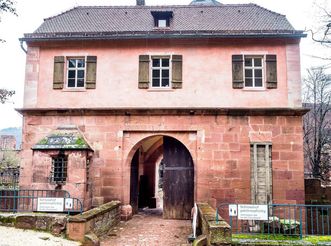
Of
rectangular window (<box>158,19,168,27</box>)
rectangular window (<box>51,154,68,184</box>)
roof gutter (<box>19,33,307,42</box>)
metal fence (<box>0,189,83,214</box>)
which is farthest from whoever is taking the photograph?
rectangular window (<box>158,19,168,27</box>)

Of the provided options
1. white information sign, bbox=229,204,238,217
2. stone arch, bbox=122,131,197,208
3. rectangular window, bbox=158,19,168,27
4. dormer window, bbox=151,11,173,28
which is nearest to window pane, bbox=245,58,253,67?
stone arch, bbox=122,131,197,208

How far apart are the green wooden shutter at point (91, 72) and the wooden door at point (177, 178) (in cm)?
368

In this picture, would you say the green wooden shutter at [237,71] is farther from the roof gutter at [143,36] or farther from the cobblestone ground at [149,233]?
the cobblestone ground at [149,233]

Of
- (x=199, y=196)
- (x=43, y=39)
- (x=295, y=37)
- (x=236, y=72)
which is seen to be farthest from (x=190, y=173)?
(x=43, y=39)

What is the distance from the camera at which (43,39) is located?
44.9ft

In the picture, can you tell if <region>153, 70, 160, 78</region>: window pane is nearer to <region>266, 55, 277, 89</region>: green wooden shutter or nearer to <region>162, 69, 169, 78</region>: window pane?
<region>162, 69, 169, 78</region>: window pane

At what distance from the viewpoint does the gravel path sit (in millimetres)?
7496

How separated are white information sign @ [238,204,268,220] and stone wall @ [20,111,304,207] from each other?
4.97 m

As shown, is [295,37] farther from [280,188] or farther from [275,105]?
[280,188]

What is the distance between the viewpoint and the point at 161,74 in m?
13.6

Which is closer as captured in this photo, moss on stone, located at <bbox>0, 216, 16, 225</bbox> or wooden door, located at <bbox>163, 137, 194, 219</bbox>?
moss on stone, located at <bbox>0, 216, 16, 225</bbox>

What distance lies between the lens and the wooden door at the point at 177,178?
13.9 metres

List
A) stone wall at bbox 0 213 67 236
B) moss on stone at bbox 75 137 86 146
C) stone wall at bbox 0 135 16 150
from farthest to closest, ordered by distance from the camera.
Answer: stone wall at bbox 0 135 16 150, moss on stone at bbox 75 137 86 146, stone wall at bbox 0 213 67 236

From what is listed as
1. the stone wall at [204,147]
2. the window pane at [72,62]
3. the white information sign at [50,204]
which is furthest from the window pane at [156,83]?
the white information sign at [50,204]
